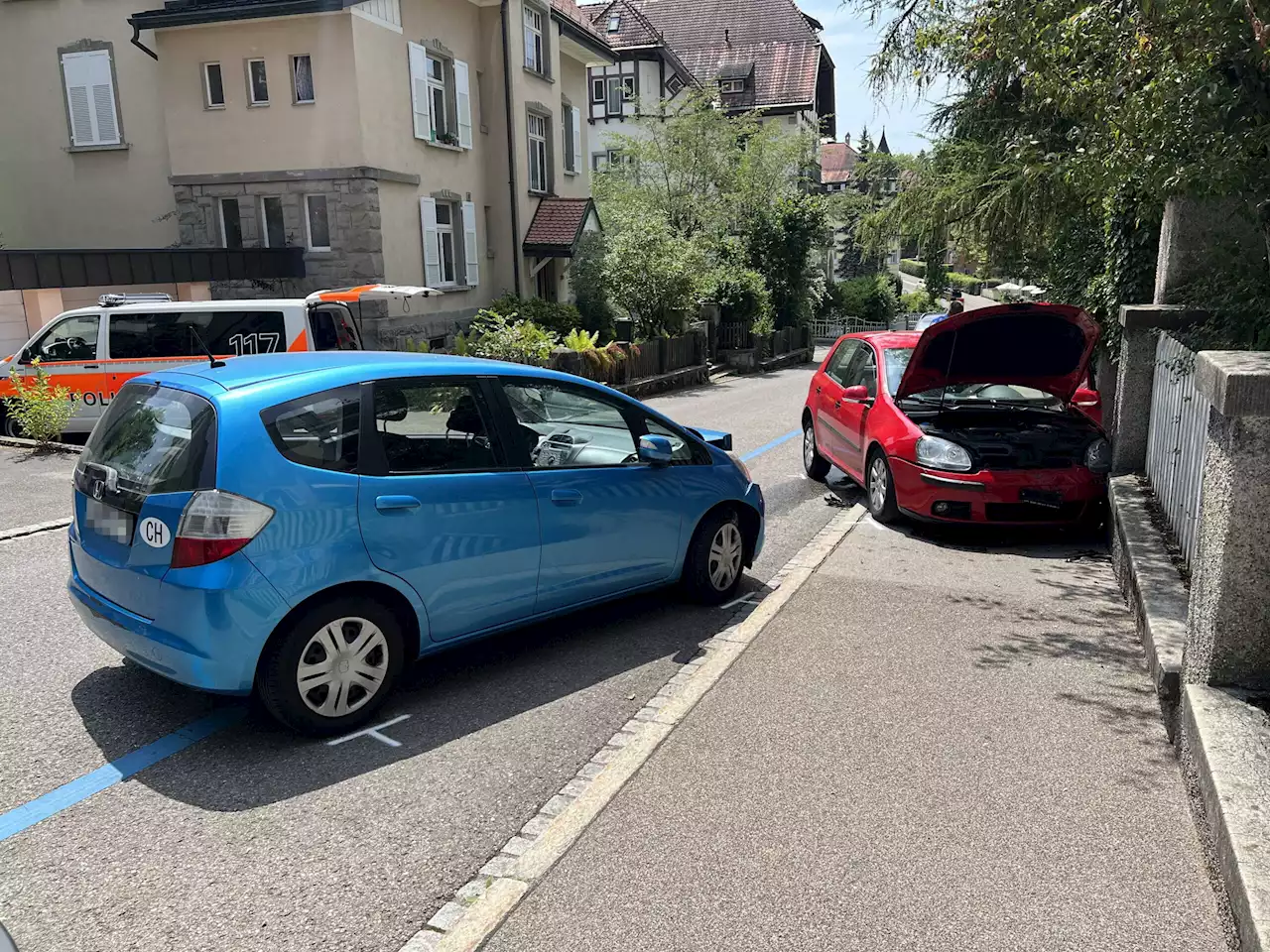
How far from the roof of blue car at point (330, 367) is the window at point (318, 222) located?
1579cm

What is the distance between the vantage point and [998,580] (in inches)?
275

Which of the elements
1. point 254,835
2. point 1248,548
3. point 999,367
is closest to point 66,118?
point 999,367

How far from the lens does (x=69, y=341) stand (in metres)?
12.8

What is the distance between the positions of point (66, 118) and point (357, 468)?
834 inches

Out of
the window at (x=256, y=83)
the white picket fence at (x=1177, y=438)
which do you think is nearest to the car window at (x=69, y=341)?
the window at (x=256, y=83)

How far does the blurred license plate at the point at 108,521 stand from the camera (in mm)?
4289

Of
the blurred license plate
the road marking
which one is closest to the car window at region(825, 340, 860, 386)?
the road marking

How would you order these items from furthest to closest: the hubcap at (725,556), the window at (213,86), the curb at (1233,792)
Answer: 1. the window at (213,86)
2. the hubcap at (725,556)
3. the curb at (1233,792)

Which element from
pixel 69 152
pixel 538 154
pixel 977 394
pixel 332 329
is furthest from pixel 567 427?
pixel 538 154

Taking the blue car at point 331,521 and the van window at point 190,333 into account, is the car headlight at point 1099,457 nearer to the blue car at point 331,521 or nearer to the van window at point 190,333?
the blue car at point 331,521

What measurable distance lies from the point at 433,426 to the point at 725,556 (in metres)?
2.30

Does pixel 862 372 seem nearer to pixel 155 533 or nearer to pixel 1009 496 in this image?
pixel 1009 496

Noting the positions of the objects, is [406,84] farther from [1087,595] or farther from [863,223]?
[1087,595]

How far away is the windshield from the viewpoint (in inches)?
356
